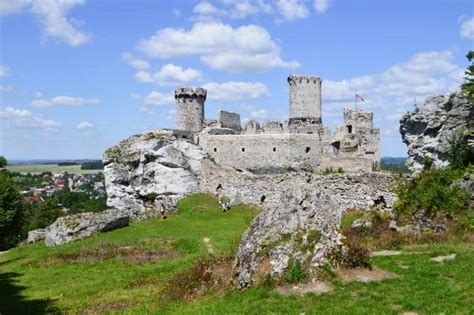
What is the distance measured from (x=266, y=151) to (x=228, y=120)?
8.60m

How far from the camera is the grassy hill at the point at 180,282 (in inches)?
511

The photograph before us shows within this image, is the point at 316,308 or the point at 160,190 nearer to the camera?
the point at 316,308

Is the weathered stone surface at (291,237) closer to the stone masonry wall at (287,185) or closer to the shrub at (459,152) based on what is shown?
the stone masonry wall at (287,185)

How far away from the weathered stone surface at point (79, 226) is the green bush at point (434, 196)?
A: 17.9 m

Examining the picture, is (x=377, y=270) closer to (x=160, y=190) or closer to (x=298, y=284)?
(x=298, y=284)

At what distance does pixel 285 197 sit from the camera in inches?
679

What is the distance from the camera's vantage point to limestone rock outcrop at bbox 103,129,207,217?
43.1 meters

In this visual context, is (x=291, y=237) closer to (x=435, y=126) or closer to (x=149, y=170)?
(x=435, y=126)

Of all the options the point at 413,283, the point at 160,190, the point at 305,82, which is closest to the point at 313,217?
the point at 413,283

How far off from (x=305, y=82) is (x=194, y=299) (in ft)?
120

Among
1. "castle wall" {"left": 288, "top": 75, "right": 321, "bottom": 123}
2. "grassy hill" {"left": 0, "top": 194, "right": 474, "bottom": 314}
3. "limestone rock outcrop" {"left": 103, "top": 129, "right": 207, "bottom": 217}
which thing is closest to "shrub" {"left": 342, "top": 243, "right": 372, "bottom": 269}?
"grassy hill" {"left": 0, "top": 194, "right": 474, "bottom": 314}

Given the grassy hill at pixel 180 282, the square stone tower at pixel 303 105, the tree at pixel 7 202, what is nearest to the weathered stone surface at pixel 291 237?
the grassy hill at pixel 180 282

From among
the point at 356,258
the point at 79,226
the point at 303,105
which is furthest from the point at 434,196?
the point at 303,105

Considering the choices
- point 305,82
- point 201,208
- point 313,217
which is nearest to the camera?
point 313,217
